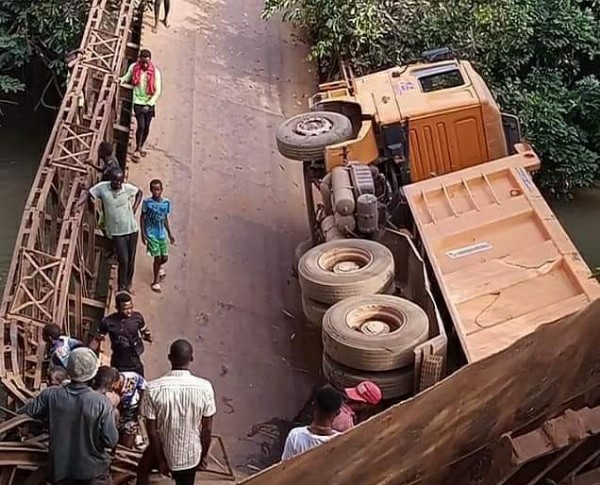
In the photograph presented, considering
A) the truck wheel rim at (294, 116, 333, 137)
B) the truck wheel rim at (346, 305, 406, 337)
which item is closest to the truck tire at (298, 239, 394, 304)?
the truck wheel rim at (346, 305, 406, 337)

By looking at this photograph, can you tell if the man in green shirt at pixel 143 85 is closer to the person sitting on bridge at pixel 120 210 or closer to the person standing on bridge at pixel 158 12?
the person sitting on bridge at pixel 120 210

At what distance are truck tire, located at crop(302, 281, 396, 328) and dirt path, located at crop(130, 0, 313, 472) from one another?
72 centimetres

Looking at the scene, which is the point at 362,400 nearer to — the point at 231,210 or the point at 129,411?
the point at 129,411

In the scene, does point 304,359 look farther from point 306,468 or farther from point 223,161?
point 306,468

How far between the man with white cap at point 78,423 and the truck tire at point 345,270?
296 centimetres

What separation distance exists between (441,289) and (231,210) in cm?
437

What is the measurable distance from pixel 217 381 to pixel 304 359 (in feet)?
3.02

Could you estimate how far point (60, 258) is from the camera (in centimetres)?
849

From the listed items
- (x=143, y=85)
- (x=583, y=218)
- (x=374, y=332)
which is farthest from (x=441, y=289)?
(x=583, y=218)

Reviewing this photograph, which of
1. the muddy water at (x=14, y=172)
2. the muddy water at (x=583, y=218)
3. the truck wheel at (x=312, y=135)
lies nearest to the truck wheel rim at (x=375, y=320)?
the truck wheel at (x=312, y=135)

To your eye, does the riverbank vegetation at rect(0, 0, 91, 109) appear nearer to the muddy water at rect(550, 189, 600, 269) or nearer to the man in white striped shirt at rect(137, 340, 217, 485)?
the muddy water at rect(550, 189, 600, 269)

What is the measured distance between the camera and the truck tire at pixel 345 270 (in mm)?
8727

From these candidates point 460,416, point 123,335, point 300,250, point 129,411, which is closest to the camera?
point 460,416

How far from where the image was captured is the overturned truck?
294cm
